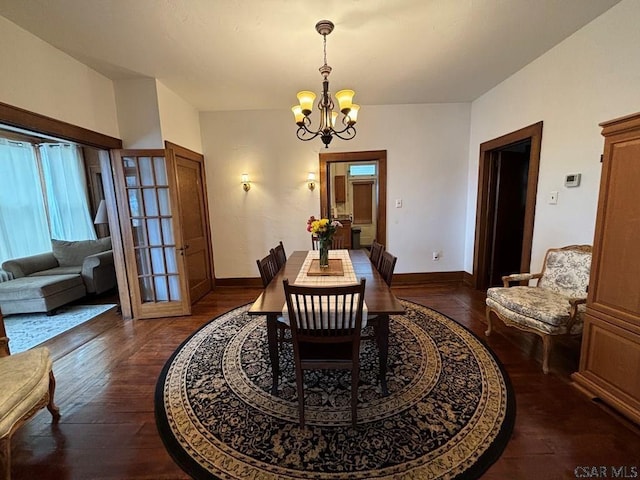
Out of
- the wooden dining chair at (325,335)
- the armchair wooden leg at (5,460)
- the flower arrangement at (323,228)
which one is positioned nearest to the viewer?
Result: the armchair wooden leg at (5,460)

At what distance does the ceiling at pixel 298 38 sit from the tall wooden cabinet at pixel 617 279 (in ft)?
4.11

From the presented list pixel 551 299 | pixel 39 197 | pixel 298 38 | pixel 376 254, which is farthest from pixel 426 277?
pixel 39 197

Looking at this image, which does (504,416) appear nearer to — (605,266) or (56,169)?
(605,266)

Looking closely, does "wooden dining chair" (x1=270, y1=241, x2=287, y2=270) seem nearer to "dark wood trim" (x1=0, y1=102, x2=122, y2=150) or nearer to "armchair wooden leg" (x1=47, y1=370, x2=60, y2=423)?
"armchair wooden leg" (x1=47, y1=370, x2=60, y2=423)

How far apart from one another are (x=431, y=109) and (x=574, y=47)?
1.79 meters

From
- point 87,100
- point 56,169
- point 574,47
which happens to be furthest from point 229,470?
point 56,169

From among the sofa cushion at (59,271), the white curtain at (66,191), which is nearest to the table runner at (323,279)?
the sofa cushion at (59,271)

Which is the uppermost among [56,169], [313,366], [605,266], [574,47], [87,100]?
[574,47]

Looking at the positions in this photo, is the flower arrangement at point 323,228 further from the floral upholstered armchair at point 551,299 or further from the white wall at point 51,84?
the white wall at point 51,84

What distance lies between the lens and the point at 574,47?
7.83 feet

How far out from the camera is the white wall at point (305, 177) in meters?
4.12

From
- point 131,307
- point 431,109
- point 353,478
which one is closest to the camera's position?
point 353,478

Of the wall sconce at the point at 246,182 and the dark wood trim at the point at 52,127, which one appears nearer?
the dark wood trim at the point at 52,127

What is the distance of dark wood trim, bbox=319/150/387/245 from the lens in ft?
13.6
